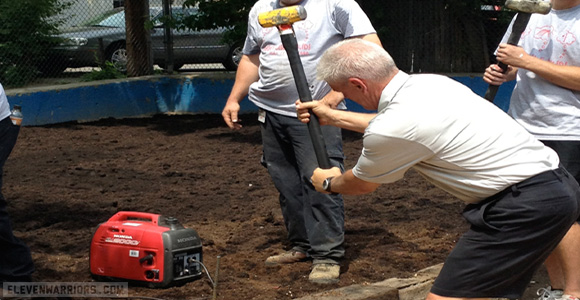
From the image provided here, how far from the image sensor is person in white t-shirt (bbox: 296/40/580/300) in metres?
3.23

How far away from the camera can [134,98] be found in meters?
11.3

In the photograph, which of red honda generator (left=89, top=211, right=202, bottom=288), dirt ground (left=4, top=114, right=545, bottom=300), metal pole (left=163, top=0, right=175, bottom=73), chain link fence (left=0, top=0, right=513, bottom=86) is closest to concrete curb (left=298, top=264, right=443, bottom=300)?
dirt ground (left=4, top=114, right=545, bottom=300)

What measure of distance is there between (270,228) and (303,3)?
191 centimetres

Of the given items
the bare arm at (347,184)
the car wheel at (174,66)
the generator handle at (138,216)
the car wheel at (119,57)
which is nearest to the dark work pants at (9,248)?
the generator handle at (138,216)

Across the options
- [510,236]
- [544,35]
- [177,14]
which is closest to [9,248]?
[510,236]

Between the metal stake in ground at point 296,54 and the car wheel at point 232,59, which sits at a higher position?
the metal stake in ground at point 296,54

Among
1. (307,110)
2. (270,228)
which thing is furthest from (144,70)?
(307,110)

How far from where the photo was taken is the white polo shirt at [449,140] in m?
3.21

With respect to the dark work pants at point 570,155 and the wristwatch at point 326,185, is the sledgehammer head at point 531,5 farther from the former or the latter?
the wristwatch at point 326,185

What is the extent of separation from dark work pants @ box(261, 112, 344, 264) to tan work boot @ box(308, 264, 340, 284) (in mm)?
46

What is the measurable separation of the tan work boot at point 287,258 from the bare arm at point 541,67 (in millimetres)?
1801

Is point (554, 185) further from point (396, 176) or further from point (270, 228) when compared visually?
point (270, 228)

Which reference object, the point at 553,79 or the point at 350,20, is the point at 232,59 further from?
the point at 553,79

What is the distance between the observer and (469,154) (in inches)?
127
